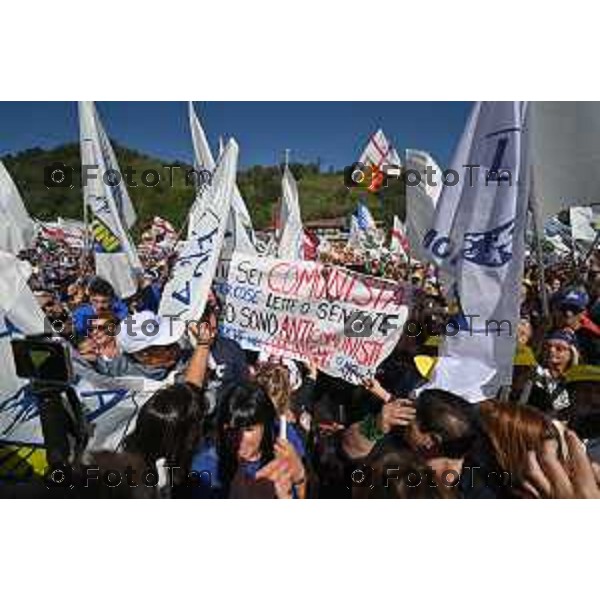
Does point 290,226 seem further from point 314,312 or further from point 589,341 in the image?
point 589,341

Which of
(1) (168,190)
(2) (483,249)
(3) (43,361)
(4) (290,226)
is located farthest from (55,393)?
(2) (483,249)

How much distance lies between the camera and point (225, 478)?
4.25 meters

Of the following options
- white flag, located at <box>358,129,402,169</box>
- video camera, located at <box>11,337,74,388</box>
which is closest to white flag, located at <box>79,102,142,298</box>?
video camera, located at <box>11,337,74,388</box>

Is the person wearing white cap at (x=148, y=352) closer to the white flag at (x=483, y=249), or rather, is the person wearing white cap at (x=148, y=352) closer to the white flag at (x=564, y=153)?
the white flag at (x=483, y=249)

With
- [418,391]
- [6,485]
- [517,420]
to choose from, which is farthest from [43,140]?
[517,420]

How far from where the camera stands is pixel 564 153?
14.0ft

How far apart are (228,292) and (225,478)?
879 mm

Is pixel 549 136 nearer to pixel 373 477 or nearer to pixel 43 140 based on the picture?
pixel 373 477

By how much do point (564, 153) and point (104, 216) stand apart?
2.19 meters

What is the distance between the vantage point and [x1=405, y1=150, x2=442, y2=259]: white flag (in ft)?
13.7

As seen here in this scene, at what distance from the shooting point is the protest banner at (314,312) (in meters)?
4.28

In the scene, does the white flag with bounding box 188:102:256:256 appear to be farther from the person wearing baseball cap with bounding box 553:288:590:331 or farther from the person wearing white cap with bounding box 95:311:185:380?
the person wearing baseball cap with bounding box 553:288:590:331

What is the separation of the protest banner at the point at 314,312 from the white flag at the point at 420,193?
27cm

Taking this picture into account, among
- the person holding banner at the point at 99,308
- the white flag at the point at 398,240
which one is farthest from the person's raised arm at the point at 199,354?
the white flag at the point at 398,240
